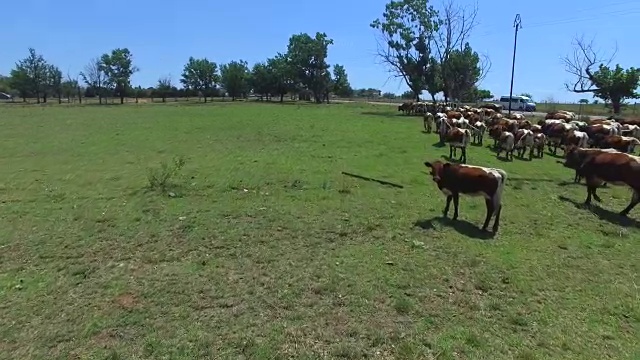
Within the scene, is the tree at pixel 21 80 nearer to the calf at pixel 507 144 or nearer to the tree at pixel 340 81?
the tree at pixel 340 81

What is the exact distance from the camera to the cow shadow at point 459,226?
27.2ft

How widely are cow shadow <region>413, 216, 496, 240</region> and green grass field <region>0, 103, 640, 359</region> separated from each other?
8cm

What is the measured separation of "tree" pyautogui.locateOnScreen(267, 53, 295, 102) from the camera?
87188 mm

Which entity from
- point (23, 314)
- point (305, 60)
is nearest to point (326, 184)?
point (23, 314)

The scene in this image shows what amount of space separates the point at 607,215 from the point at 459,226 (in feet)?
13.8

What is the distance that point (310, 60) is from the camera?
279ft

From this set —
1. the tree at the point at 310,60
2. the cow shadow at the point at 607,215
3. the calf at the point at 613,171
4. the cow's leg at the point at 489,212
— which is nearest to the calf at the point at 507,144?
the calf at the point at 613,171

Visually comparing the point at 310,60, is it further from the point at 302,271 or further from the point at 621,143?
the point at 302,271

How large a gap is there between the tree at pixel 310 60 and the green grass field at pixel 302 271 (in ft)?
246

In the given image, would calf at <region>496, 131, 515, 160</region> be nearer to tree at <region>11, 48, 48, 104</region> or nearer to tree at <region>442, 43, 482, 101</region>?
tree at <region>442, 43, 482, 101</region>

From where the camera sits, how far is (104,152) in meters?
17.2

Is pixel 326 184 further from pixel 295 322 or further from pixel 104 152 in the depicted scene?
pixel 104 152

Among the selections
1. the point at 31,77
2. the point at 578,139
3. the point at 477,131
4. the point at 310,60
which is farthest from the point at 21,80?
the point at 578,139

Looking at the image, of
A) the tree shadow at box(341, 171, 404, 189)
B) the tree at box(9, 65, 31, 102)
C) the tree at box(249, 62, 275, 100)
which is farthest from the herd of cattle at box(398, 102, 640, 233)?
the tree at box(9, 65, 31, 102)
